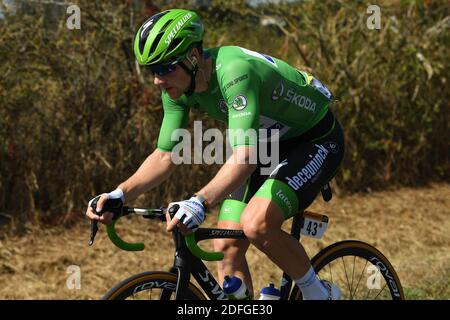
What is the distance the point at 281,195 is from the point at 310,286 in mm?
569

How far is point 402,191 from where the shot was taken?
32.0 ft

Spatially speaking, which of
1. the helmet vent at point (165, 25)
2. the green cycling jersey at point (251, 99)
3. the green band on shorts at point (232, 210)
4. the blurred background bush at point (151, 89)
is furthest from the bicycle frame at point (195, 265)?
the blurred background bush at point (151, 89)

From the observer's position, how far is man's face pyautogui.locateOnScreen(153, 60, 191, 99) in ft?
13.3

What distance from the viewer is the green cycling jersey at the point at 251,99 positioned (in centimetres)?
393

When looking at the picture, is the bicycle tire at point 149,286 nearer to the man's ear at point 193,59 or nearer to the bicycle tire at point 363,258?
the bicycle tire at point 363,258

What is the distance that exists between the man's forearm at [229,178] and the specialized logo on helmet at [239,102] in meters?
0.23

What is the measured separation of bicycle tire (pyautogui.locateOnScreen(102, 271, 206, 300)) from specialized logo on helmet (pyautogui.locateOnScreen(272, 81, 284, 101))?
1.17 m

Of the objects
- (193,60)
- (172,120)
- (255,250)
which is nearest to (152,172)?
(172,120)

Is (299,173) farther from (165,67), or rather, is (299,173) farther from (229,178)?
(165,67)

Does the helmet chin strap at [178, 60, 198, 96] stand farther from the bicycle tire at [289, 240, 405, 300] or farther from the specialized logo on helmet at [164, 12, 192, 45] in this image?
the bicycle tire at [289, 240, 405, 300]

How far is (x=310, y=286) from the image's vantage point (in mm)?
4281

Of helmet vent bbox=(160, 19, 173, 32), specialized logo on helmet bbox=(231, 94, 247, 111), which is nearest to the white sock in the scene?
specialized logo on helmet bbox=(231, 94, 247, 111)

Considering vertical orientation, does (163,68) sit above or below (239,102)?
above
